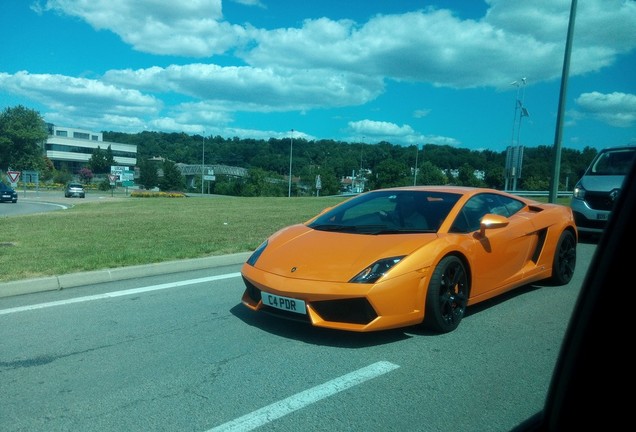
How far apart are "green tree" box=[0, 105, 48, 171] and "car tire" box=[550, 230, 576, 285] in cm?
10086

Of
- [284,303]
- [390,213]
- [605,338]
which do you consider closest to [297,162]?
[390,213]

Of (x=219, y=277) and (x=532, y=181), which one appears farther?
(x=532, y=181)

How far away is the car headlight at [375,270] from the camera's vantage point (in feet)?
13.8

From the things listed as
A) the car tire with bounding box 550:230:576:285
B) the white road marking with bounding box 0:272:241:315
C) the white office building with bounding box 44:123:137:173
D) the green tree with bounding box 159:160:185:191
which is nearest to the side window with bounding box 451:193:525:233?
the car tire with bounding box 550:230:576:285

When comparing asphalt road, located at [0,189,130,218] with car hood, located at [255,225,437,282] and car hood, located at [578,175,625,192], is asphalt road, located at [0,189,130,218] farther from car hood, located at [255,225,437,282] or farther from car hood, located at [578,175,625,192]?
car hood, located at [578,175,625,192]

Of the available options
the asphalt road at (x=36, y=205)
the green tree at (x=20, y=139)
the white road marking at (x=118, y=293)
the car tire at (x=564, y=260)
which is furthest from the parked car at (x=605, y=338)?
the green tree at (x=20, y=139)

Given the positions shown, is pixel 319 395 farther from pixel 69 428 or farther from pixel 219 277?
pixel 219 277

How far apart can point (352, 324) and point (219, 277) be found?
3621 mm

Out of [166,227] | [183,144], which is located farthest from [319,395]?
[183,144]

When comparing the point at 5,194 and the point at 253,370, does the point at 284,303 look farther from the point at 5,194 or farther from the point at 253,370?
the point at 5,194

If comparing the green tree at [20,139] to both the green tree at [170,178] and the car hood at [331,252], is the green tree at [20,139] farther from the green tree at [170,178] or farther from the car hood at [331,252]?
the car hood at [331,252]

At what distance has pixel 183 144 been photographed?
128250 millimetres

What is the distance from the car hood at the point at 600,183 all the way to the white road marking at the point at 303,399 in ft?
26.0

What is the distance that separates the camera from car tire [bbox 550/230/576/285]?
645cm
